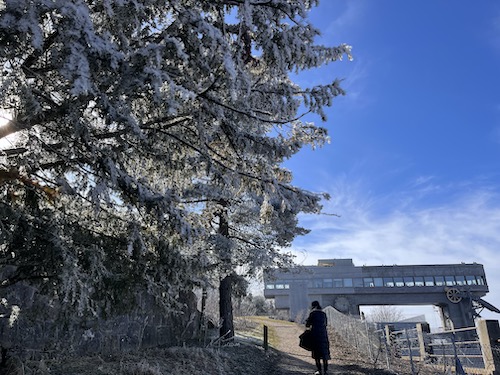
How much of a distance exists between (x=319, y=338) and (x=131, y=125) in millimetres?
6482

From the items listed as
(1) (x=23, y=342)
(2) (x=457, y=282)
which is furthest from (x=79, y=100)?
(2) (x=457, y=282)

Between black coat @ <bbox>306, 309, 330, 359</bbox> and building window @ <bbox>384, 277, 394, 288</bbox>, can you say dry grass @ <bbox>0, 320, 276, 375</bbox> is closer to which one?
black coat @ <bbox>306, 309, 330, 359</bbox>

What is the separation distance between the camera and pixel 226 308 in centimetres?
1452

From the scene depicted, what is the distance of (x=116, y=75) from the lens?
391cm

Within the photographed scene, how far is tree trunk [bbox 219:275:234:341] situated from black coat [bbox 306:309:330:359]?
6.42 metres

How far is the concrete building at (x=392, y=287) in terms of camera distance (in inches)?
1917

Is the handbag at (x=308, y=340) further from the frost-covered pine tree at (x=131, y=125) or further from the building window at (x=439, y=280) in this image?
the building window at (x=439, y=280)

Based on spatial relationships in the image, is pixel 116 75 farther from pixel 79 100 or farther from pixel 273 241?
pixel 273 241

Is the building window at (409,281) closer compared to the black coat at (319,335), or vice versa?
the black coat at (319,335)

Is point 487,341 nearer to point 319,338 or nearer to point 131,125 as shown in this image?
point 319,338

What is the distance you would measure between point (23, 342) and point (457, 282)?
55.0 metres

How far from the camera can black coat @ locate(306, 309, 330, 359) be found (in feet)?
26.9

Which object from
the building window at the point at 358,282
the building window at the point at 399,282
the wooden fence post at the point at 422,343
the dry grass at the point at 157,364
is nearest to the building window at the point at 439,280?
the building window at the point at 399,282

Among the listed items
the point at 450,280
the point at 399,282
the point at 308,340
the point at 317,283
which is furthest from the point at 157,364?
the point at 450,280
